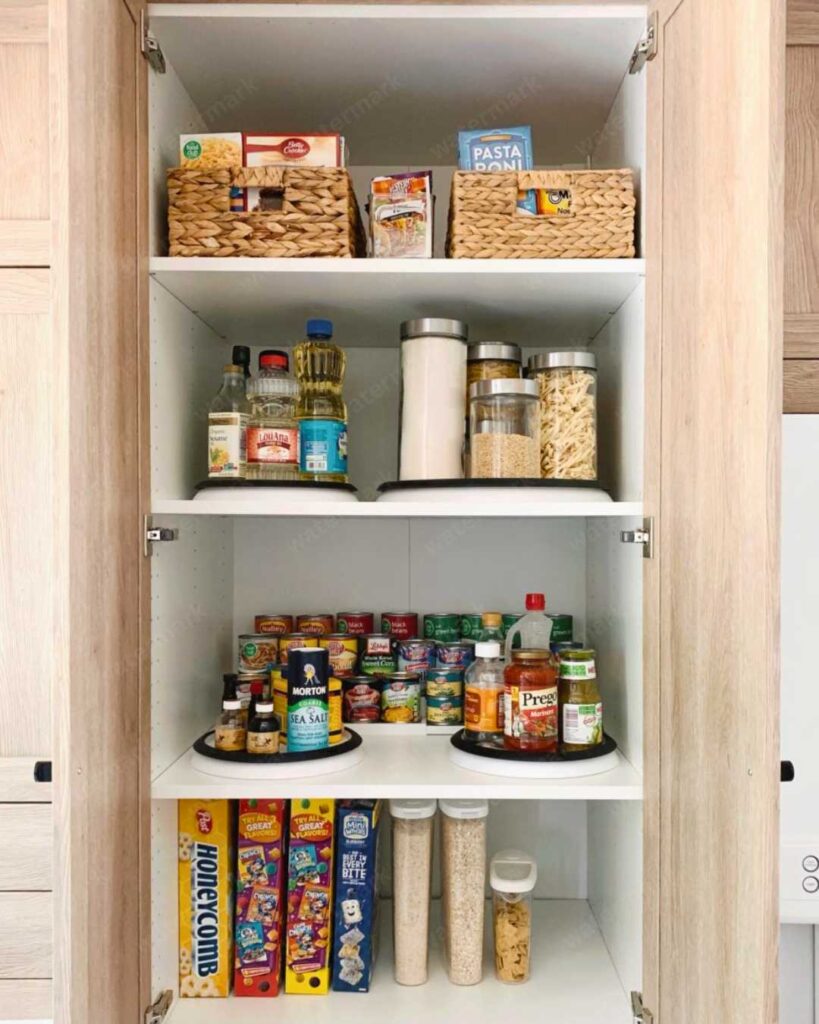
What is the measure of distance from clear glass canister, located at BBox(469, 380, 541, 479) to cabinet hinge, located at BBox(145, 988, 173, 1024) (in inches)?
33.9

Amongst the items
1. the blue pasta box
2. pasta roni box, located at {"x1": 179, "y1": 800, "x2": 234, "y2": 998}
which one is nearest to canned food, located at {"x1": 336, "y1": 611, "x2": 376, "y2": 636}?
pasta roni box, located at {"x1": 179, "y1": 800, "x2": 234, "y2": 998}

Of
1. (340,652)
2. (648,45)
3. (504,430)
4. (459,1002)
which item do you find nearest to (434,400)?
(504,430)

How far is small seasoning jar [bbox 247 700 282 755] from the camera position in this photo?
127 centimetres

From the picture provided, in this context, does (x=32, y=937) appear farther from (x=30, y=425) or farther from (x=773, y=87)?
(x=773, y=87)

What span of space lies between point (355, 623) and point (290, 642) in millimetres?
158

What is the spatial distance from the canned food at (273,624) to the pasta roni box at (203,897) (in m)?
0.33

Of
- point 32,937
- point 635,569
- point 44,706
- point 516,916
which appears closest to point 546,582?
point 635,569

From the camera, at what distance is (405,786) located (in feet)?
3.96

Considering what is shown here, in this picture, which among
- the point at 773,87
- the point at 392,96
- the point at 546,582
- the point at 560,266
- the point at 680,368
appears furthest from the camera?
the point at 546,582

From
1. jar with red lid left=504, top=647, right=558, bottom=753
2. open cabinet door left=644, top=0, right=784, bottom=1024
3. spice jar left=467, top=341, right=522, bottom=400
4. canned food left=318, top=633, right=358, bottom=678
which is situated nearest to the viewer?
open cabinet door left=644, top=0, right=784, bottom=1024

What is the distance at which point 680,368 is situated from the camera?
1088mm

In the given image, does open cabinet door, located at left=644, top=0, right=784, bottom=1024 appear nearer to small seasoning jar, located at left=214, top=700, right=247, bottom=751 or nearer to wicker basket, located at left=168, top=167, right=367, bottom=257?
wicker basket, located at left=168, top=167, right=367, bottom=257

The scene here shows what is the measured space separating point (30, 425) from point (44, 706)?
16.4 inches

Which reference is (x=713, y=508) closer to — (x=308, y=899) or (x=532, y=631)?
(x=532, y=631)
